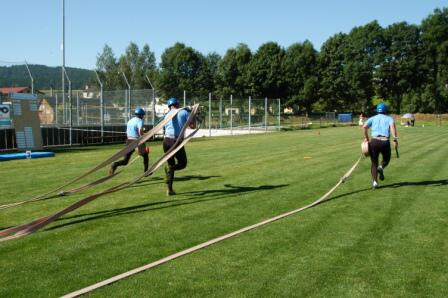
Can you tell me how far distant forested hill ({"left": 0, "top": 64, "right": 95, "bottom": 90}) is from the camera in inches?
918

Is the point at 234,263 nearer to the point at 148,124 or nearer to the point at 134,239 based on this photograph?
the point at 134,239

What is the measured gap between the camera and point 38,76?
81.7 feet

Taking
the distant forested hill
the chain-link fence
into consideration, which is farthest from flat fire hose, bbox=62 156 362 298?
the chain-link fence

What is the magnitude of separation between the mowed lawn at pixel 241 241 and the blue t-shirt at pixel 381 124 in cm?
130

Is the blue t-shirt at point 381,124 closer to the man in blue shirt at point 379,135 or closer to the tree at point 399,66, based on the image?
the man in blue shirt at point 379,135

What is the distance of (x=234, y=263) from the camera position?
18.6 feet

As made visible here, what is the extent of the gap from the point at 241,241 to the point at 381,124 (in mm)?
5872

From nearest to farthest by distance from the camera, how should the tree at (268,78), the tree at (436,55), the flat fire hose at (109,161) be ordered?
the flat fire hose at (109,161) → the tree at (268,78) → the tree at (436,55)

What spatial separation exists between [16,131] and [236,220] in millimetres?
17134

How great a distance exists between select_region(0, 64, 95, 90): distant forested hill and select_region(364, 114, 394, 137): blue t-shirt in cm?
1852

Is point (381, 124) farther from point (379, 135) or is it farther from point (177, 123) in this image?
point (177, 123)

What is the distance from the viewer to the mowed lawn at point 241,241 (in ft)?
16.4

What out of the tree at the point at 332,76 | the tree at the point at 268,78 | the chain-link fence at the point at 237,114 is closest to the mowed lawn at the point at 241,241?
the chain-link fence at the point at 237,114

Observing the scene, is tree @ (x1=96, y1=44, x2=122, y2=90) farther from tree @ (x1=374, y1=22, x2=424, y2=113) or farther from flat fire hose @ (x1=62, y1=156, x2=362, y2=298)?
flat fire hose @ (x1=62, y1=156, x2=362, y2=298)
